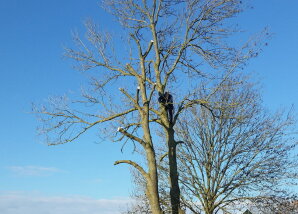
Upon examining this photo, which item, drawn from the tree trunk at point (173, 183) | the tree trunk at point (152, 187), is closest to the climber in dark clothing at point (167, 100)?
the tree trunk at point (173, 183)

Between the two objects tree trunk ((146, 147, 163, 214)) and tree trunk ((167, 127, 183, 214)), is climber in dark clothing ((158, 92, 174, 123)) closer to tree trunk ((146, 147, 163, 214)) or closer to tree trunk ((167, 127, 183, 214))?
tree trunk ((167, 127, 183, 214))

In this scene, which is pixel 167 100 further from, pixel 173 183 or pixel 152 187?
pixel 152 187

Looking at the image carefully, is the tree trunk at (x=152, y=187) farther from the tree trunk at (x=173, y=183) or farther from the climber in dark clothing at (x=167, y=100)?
the climber in dark clothing at (x=167, y=100)

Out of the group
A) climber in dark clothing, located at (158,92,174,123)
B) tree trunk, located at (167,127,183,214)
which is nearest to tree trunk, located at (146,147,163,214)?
tree trunk, located at (167,127,183,214)

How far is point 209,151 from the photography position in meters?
15.0

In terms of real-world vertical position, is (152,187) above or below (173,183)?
below

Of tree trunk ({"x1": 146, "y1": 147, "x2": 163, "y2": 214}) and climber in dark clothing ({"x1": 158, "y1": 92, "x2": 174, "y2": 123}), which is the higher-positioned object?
climber in dark clothing ({"x1": 158, "y1": 92, "x2": 174, "y2": 123})

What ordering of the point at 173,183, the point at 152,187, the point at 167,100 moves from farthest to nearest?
the point at 167,100 → the point at 173,183 → the point at 152,187

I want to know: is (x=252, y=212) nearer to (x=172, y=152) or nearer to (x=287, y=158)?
(x=287, y=158)

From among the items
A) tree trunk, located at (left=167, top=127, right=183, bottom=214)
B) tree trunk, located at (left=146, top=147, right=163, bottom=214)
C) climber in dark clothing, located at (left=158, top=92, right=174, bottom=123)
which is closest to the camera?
tree trunk, located at (left=146, top=147, right=163, bottom=214)

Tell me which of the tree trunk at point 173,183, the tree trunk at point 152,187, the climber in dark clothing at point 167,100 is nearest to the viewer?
the tree trunk at point 152,187

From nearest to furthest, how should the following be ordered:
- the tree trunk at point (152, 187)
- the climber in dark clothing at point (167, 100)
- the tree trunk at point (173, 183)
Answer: the tree trunk at point (152, 187) < the tree trunk at point (173, 183) < the climber in dark clothing at point (167, 100)

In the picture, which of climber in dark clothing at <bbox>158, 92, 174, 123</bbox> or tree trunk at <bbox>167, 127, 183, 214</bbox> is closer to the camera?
tree trunk at <bbox>167, 127, 183, 214</bbox>

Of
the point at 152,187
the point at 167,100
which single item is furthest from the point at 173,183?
the point at 167,100
